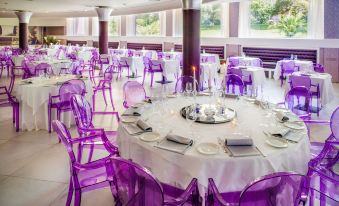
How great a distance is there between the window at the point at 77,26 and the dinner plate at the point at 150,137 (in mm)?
21770

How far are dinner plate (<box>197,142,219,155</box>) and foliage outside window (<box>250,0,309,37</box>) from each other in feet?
37.9

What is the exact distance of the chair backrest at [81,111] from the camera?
3.87 m

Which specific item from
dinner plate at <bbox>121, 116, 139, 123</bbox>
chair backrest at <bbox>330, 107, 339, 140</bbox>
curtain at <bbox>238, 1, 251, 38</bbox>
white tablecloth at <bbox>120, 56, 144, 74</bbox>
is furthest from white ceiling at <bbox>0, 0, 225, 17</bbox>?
chair backrest at <bbox>330, 107, 339, 140</bbox>

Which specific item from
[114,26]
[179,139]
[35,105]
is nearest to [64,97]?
[35,105]

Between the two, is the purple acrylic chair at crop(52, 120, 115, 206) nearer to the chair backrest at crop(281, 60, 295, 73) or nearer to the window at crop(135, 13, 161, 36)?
the chair backrest at crop(281, 60, 295, 73)

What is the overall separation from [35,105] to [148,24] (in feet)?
46.3

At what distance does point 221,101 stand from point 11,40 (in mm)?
26638

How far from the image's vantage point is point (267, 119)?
334cm

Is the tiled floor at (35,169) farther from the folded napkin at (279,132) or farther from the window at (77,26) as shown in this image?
the window at (77,26)

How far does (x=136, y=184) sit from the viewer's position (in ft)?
6.71

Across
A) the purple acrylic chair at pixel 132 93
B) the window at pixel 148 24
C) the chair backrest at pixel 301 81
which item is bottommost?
the purple acrylic chair at pixel 132 93

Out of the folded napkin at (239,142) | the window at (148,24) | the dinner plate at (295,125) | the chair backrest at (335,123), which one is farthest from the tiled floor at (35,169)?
the window at (148,24)

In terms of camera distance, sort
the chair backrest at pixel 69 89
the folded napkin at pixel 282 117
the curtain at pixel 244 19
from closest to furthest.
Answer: the folded napkin at pixel 282 117
the chair backrest at pixel 69 89
the curtain at pixel 244 19

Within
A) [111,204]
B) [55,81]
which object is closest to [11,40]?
[55,81]
